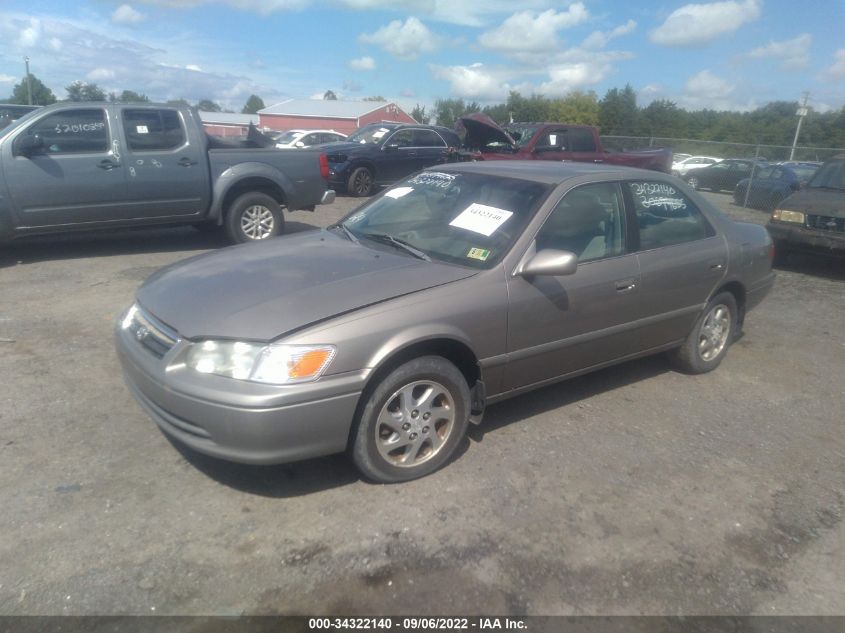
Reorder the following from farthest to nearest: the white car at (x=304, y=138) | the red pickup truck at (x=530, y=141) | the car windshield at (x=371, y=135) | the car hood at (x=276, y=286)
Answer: the white car at (x=304, y=138) < the car windshield at (x=371, y=135) < the red pickup truck at (x=530, y=141) < the car hood at (x=276, y=286)

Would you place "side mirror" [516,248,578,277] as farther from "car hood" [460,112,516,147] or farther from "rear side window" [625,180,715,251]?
"car hood" [460,112,516,147]

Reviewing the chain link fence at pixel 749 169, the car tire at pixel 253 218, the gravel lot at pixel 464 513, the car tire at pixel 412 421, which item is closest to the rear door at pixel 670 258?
the gravel lot at pixel 464 513

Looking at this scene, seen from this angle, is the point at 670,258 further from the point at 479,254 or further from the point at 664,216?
the point at 479,254

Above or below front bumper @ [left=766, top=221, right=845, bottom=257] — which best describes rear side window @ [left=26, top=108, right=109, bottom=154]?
above

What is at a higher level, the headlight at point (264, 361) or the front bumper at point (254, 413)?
the headlight at point (264, 361)

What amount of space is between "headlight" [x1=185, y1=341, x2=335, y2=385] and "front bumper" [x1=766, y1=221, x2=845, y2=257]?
8.28 meters

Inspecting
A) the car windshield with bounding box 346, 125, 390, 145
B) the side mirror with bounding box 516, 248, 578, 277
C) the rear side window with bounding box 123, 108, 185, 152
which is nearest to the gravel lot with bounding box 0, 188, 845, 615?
the side mirror with bounding box 516, 248, 578, 277

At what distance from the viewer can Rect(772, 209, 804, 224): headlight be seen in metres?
9.30

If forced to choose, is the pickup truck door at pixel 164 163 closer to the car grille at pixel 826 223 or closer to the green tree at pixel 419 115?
the car grille at pixel 826 223

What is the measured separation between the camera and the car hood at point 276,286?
3.19 metres

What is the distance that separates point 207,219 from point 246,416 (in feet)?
20.5

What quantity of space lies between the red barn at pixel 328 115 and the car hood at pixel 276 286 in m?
65.3

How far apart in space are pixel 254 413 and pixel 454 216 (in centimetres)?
189

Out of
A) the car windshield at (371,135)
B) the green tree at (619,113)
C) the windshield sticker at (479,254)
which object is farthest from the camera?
the green tree at (619,113)
